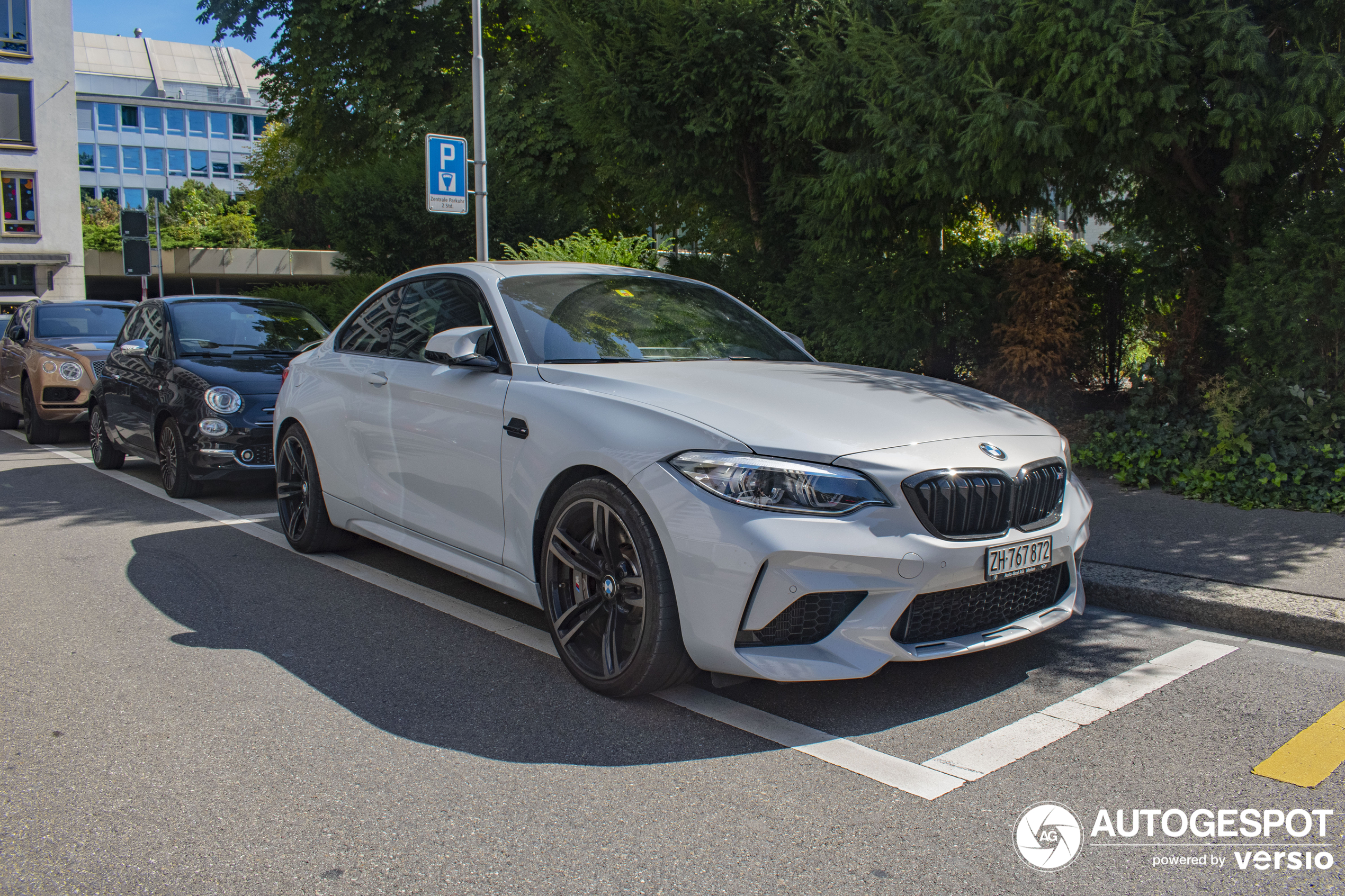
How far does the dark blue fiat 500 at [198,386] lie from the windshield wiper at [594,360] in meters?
4.38

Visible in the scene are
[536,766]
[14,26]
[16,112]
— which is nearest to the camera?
[536,766]

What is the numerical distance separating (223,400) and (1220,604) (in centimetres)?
666

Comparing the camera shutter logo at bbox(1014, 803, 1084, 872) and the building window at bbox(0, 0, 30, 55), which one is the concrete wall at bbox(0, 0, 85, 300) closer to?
the building window at bbox(0, 0, 30, 55)

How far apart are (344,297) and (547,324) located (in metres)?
14.7

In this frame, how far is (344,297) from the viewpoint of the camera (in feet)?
60.4

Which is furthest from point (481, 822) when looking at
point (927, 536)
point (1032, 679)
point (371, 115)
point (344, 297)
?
point (371, 115)

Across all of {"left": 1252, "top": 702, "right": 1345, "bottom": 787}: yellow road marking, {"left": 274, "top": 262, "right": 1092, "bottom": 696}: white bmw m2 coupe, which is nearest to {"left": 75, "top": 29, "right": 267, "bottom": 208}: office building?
{"left": 274, "top": 262, "right": 1092, "bottom": 696}: white bmw m2 coupe

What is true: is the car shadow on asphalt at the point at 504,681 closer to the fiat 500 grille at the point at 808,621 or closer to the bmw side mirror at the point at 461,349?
the fiat 500 grille at the point at 808,621

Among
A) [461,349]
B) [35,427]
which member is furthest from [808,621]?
[35,427]

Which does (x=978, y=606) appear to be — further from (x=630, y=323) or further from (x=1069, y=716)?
(x=630, y=323)

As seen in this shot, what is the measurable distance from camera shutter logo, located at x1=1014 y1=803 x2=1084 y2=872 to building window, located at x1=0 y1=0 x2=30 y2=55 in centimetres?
4952

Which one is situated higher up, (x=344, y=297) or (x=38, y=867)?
(x=344, y=297)

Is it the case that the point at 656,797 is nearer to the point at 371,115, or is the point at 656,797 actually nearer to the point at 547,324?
the point at 547,324

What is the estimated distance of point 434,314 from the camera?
17.3 ft
